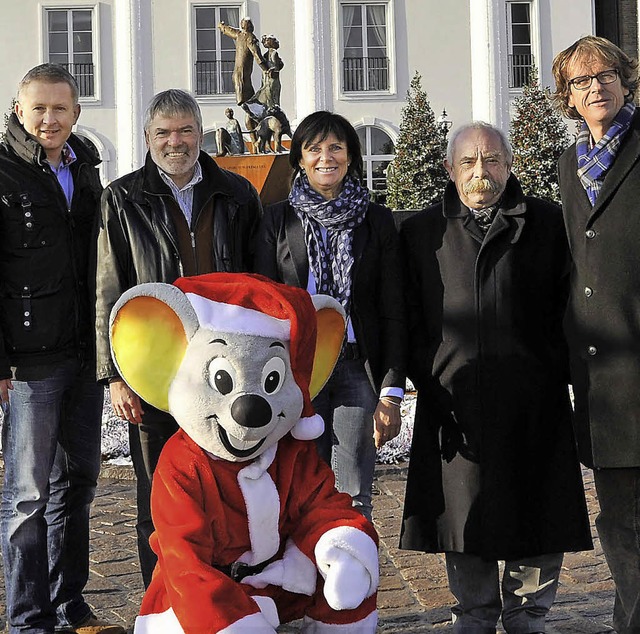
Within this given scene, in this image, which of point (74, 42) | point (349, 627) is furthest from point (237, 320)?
point (74, 42)

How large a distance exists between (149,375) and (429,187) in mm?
17794

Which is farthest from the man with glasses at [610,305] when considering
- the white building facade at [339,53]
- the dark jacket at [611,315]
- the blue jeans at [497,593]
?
the white building facade at [339,53]

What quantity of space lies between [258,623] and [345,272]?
1433 millimetres

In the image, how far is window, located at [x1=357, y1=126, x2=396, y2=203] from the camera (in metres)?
27.3

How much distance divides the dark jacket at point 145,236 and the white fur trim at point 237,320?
0.66 meters

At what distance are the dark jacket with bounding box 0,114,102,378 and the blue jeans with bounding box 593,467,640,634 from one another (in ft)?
6.58

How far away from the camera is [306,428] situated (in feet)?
10.2

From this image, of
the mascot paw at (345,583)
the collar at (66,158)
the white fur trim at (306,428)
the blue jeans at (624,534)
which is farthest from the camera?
the collar at (66,158)

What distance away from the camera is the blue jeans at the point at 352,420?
12.4 ft

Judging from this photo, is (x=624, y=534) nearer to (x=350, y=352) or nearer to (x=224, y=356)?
(x=350, y=352)

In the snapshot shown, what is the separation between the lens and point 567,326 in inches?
139

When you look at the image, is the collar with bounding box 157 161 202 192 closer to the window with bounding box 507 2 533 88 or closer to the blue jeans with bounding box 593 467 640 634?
the blue jeans with bounding box 593 467 640 634

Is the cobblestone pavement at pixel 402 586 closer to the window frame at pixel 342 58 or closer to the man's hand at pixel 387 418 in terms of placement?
the man's hand at pixel 387 418

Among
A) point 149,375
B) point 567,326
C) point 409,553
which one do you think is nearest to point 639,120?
point 567,326
